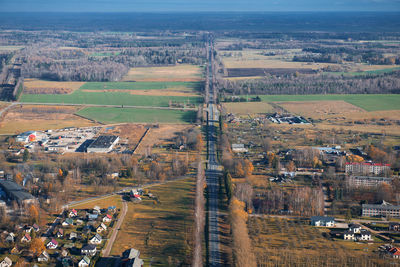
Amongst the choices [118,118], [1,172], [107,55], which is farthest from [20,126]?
[107,55]

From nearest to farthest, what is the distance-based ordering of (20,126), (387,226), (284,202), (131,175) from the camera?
(387,226), (284,202), (131,175), (20,126)

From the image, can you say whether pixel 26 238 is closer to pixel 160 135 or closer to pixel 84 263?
pixel 84 263

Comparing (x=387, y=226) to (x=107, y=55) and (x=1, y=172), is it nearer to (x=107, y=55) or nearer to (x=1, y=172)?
(x=1, y=172)

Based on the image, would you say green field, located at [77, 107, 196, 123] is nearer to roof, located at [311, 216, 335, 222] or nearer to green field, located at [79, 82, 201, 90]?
green field, located at [79, 82, 201, 90]

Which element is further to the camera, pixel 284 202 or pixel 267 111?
pixel 267 111

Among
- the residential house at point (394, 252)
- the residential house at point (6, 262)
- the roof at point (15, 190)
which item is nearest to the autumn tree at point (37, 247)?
the residential house at point (6, 262)

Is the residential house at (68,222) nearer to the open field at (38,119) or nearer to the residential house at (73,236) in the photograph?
the residential house at (73,236)

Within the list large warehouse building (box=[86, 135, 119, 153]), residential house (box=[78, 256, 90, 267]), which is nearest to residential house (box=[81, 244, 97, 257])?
residential house (box=[78, 256, 90, 267])
